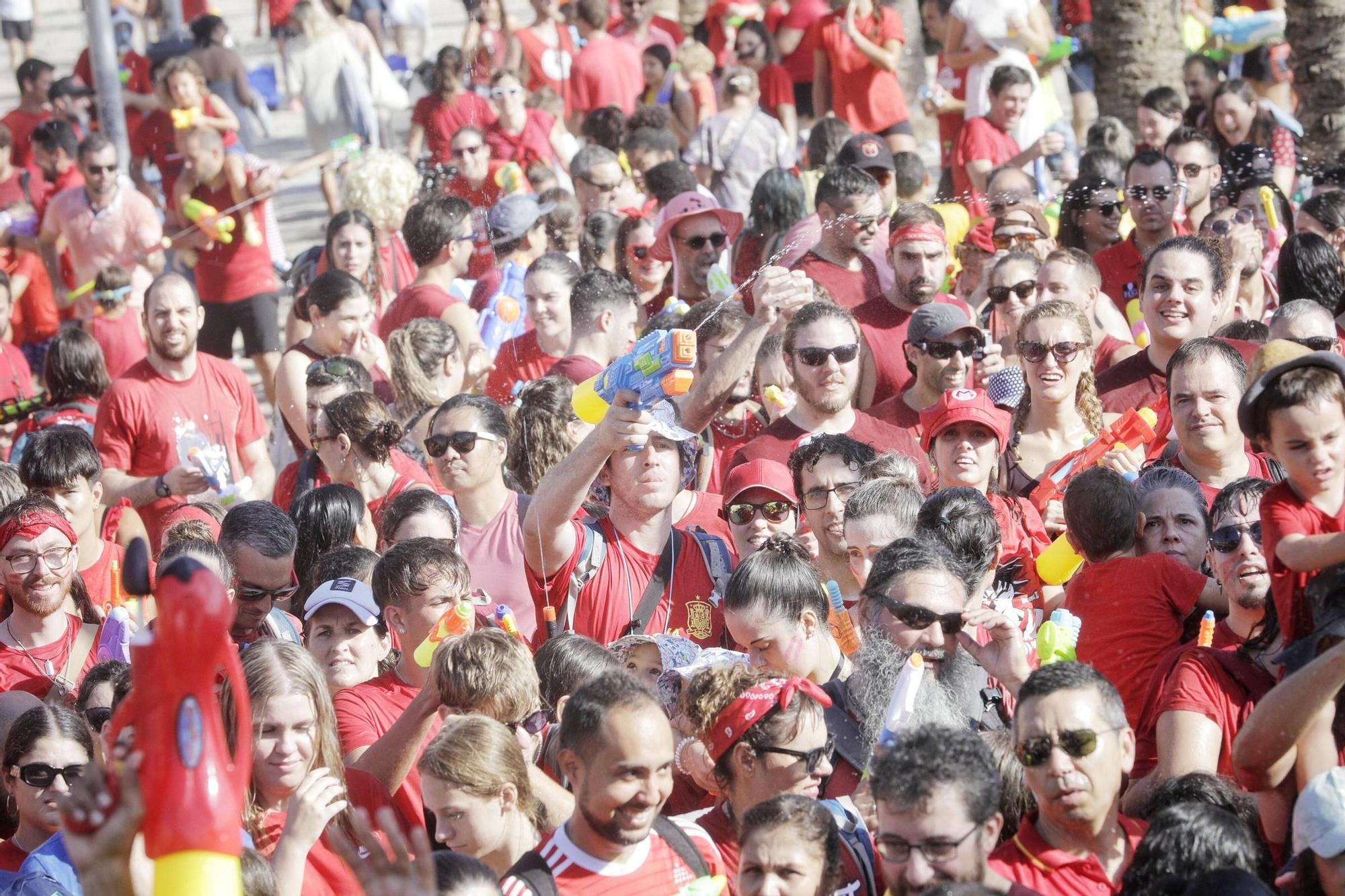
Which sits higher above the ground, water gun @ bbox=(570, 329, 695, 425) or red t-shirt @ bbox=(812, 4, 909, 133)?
water gun @ bbox=(570, 329, 695, 425)

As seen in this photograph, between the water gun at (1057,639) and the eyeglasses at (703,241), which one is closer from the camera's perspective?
the water gun at (1057,639)

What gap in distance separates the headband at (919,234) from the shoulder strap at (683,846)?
12.8 ft

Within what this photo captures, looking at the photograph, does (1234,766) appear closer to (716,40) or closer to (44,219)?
(44,219)

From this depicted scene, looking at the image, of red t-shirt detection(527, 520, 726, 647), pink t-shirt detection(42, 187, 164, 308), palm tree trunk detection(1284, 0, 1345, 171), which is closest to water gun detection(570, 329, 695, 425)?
red t-shirt detection(527, 520, 726, 647)

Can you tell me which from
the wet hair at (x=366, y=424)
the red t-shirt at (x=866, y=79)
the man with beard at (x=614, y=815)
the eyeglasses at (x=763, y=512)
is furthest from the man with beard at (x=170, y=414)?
the red t-shirt at (x=866, y=79)

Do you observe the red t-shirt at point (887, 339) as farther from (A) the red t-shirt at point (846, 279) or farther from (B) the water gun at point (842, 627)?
(B) the water gun at point (842, 627)

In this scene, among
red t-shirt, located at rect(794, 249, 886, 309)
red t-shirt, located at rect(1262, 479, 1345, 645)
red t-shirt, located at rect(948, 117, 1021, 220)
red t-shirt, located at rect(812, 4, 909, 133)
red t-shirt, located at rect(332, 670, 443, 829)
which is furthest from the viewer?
red t-shirt, located at rect(812, 4, 909, 133)

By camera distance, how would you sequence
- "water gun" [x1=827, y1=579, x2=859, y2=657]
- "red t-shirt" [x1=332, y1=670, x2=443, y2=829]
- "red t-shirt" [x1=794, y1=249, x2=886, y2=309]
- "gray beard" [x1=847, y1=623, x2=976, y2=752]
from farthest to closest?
"red t-shirt" [x1=794, y1=249, x2=886, y2=309]
"water gun" [x1=827, y1=579, x2=859, y2=657]
"red t-shirt" [x1=332, y1=670, x2=443, y2=829]
"gray beard" [x1=847, y1=623, x2=976, y2=752]

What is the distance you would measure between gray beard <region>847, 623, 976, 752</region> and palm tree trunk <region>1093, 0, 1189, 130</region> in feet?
Answer: 31.8

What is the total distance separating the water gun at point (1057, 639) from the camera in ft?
15.8

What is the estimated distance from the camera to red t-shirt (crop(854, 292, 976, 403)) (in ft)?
24.2

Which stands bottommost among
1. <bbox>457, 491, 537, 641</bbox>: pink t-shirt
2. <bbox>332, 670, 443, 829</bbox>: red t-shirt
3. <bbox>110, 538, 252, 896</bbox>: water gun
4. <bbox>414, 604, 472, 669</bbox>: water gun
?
<bbox>457, 491, 537, 641</bbox>: pink t-shirt

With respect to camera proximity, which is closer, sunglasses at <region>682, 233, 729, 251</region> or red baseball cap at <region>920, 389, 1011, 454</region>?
red baseball cap at <region>920, 389, 1011, 454</region>

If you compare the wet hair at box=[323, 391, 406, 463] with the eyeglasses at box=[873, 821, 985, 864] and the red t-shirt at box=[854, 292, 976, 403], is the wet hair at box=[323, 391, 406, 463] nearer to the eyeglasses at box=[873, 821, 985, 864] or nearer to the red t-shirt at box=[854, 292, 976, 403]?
the red t-shirt at box=[854, 292, 976, 403]
